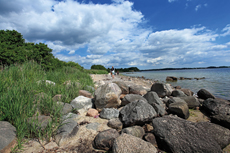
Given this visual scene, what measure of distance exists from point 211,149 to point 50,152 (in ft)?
10.9

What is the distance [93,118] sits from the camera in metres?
4.13

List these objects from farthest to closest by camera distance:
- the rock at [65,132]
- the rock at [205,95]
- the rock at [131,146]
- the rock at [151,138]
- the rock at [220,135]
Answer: the rock at [205,95], the rock at [220,135], the rock at [151,138], the rock at [65,132], the rock at [131,146]

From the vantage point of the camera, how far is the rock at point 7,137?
2318mm

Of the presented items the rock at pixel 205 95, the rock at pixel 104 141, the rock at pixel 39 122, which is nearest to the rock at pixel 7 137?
the rock at pixel 39 122

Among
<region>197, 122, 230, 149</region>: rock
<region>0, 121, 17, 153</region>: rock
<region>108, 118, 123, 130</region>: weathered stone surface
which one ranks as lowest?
<region>197, 122, 230, 149</region>: rock

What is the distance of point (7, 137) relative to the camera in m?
2.47

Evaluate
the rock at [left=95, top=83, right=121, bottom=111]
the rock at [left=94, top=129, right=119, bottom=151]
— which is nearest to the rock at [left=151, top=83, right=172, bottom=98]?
the rock at [left=95, top=83, right=121, bottom=111]

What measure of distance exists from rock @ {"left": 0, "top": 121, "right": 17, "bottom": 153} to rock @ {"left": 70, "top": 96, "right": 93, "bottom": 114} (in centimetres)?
195

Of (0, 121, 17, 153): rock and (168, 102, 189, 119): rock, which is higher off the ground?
(0, 121, 17, 153): rock

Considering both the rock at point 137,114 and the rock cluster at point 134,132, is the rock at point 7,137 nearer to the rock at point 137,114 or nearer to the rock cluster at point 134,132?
the rock cluster at point 134,132

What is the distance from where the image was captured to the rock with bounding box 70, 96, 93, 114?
4.57 metres

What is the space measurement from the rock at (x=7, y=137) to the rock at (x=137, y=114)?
261 cm

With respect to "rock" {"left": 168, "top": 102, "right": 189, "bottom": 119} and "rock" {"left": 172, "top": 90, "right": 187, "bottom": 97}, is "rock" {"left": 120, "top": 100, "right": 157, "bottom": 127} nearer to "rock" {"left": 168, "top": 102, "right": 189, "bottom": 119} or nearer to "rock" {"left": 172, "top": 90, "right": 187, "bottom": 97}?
"rock" {"left": 168, "top": 102, "right": 189, "bottom": 119}

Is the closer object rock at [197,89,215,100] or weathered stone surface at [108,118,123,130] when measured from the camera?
weathered stone surface at [108,118,123,130]
